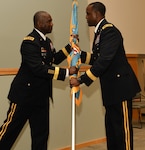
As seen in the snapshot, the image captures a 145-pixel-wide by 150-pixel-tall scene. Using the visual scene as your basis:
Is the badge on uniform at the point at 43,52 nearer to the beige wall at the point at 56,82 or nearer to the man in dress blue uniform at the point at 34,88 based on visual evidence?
the man in dress blue uniform at the point at 34,88

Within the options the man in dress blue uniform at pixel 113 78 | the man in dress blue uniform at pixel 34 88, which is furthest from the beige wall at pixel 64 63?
the man in dress blue uniform at pixel 113 78

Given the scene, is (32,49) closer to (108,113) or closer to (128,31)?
(108,113)

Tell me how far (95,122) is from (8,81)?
141 cm

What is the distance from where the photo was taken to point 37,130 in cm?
262

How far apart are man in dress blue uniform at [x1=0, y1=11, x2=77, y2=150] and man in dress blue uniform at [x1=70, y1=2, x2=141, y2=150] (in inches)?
11.1

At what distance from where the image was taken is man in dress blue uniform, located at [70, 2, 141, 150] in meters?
2.29

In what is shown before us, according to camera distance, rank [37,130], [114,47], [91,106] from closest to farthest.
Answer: [114,47]
[37,130]
[91,106]

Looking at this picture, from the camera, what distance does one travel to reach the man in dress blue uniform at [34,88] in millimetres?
2428

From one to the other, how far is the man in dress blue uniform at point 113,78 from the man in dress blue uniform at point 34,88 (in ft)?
0.92

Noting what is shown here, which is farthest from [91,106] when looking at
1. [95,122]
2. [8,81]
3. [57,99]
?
[8,81]

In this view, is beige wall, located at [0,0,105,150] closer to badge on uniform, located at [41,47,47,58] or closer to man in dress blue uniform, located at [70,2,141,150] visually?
badge on uniform, located at [41,47,47,58]

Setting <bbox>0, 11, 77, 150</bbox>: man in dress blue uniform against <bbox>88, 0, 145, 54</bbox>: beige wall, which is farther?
<bbox>88, 0, 145, 54</bbox>: beige wall

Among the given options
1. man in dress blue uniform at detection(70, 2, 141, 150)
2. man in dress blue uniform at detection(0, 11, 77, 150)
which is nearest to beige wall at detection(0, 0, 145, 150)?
man in dress blue uniform at detection(0, 11, 77, 150)

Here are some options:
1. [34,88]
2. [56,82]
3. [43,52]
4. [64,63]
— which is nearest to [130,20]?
[64,63]
